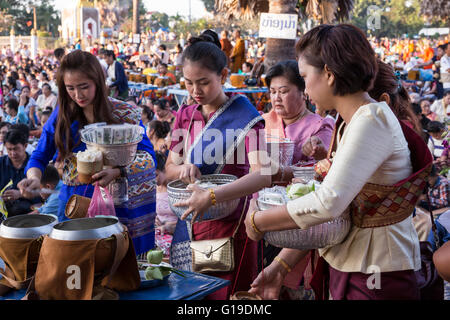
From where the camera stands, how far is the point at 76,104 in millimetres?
2709

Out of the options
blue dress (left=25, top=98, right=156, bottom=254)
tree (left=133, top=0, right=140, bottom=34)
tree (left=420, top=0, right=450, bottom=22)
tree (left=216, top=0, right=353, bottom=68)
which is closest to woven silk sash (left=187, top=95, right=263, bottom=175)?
blue dress (left=25, top=98, right=156, bottom=254)

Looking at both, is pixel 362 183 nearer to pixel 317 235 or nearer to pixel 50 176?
pixel 317 235

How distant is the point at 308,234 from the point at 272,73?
5.20ft

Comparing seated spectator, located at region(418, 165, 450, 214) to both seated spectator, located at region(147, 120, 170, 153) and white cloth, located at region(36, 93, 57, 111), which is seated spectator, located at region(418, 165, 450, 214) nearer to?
seated spectator, located at region(147, 120, 170, 153)

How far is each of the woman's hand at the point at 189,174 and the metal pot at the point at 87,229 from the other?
1.66ft

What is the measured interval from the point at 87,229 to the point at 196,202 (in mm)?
472

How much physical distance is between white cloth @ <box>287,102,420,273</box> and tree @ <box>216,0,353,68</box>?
7.10 m

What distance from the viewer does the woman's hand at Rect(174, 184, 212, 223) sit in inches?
76.6

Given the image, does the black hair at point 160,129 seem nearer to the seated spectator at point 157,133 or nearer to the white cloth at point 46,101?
the seated spectator at point 157,133

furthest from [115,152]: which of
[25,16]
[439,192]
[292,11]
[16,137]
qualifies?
[25,16]

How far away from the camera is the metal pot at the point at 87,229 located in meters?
1.51

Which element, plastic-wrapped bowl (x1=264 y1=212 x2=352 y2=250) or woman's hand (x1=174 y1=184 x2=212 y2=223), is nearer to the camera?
plastic-wrapped bowl (x1=264 y1=212 x2=352 y2=250)

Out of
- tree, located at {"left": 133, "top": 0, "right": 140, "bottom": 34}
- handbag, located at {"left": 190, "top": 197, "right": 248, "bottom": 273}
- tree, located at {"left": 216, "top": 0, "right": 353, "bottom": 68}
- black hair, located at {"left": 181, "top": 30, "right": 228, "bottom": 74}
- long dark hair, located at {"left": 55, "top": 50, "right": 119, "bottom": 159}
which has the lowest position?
handbag, located at {"left": 190, "top": 197, "right": 248, "bottom": 273}
